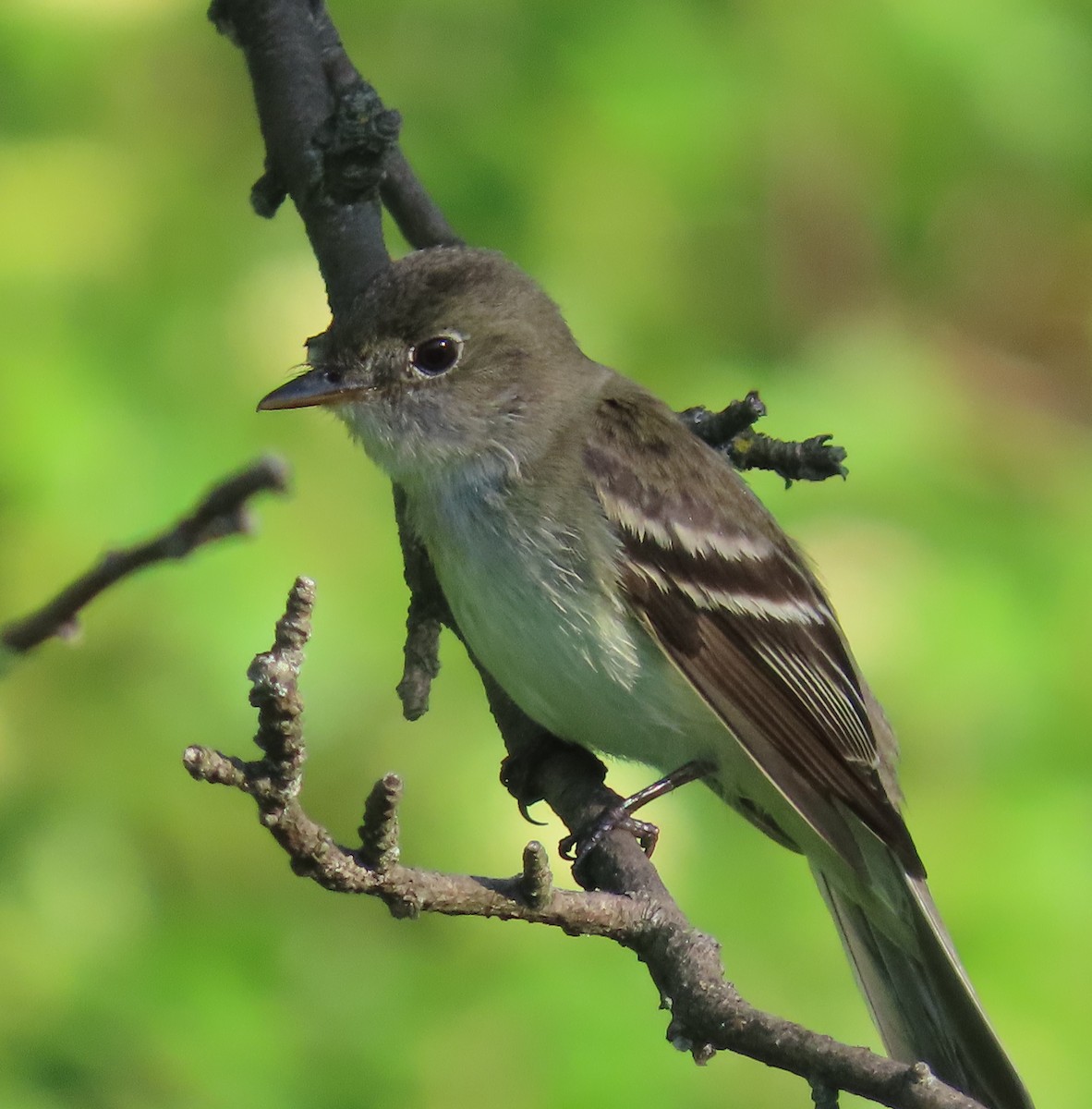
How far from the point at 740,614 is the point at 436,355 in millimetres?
1004

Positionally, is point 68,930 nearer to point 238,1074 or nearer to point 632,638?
point 238,1074

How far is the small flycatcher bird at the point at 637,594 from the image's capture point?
3.63 metres

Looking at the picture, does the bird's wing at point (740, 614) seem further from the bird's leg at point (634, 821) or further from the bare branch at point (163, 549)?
the bare branch at point (163, 549)

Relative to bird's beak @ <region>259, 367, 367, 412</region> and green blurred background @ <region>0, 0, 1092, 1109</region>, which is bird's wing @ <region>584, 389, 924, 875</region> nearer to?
green blurred background @ <region>0, 0, 1092, 1109</region>

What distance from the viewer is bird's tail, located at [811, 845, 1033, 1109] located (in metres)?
3.65

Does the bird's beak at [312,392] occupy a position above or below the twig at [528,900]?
above

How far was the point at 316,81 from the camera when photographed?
4.03 m

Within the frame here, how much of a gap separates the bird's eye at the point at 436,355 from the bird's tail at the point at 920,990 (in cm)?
155

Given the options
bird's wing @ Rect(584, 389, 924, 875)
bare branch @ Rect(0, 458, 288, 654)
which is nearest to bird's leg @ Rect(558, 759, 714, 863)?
bird's wing @ Rect(584, 389, 924, 875)

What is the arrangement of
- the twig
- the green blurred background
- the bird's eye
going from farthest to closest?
the bird's eye → the green blurred background → the twig

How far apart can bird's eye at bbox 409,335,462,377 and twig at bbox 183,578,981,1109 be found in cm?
175

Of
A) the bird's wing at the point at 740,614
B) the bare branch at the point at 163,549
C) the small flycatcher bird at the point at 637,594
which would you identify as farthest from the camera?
the bird's wing at the point at 740,614

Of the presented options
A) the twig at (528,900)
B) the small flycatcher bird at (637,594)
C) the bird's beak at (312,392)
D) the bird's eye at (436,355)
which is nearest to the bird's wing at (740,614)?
the small flycatcher bird at (637,594)

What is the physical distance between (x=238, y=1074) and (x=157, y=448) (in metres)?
1.39
